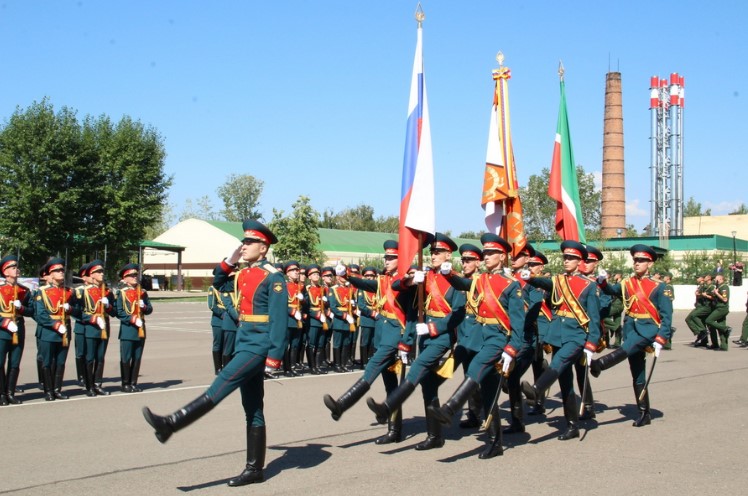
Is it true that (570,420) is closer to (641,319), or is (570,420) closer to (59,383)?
(641,319)

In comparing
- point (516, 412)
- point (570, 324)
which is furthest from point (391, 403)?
point (570, 324)

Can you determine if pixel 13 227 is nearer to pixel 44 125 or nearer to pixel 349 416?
pixel 44 125

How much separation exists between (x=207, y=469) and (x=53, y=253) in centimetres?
4321

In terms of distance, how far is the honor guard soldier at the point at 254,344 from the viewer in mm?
6371

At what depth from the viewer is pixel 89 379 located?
11359 mm

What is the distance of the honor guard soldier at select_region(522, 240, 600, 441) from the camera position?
858 cm

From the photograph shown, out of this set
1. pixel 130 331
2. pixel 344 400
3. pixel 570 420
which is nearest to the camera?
pixel 344 400

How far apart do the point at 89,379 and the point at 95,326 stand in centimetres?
74

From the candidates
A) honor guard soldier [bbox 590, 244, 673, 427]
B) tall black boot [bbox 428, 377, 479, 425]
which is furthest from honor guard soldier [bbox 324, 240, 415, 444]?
honor guard soldier [bbox 590, 244, 673, 427]

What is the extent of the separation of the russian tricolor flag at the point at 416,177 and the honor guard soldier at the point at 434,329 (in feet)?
1.08

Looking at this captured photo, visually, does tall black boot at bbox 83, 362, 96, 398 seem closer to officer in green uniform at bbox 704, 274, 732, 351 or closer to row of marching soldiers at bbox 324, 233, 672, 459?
row of marching soldiers at bbox 324, 233, 672, 459

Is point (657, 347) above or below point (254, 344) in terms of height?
below

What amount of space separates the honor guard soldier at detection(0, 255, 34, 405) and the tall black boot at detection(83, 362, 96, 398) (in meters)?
0.93

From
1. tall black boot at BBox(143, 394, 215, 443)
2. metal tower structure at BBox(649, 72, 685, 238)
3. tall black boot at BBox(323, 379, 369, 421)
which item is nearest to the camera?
tall black boot at BBox(143, 394, 215, 443)
